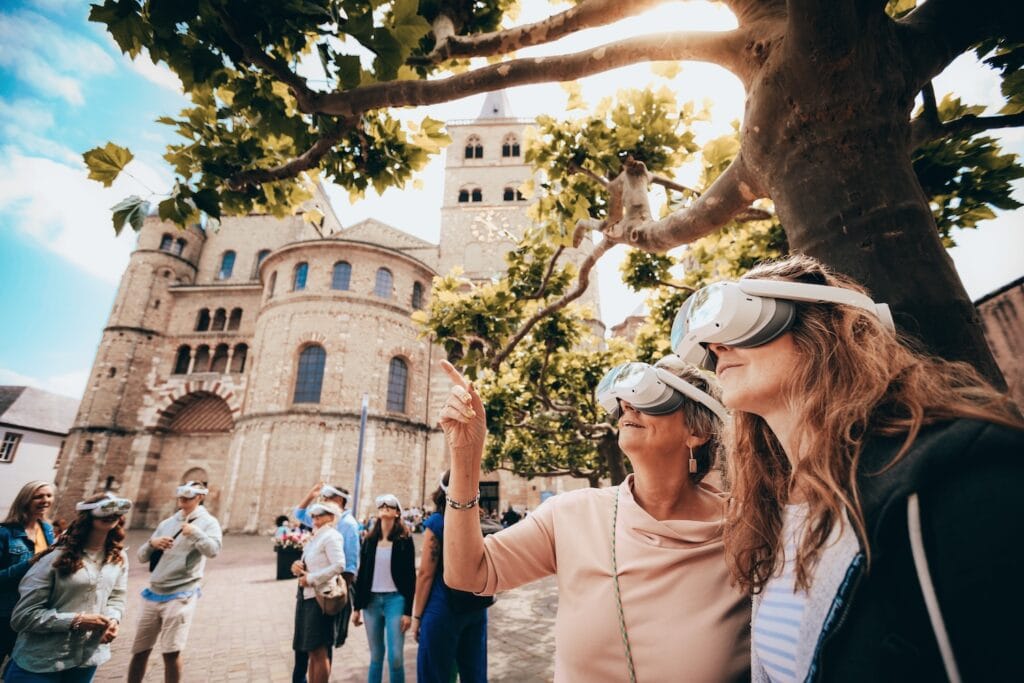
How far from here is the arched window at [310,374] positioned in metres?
21.6

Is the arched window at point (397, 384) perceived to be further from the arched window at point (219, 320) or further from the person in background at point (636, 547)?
the person in background at point (636, 547)

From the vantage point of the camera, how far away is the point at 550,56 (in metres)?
2.47

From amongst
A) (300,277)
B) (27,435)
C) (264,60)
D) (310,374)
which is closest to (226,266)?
(300,277)

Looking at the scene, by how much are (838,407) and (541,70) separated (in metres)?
2.34

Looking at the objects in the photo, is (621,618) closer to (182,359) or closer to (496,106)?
(182,359)

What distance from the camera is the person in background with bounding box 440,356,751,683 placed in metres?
1.41

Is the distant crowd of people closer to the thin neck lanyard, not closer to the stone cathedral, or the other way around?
the thin neck lanyard

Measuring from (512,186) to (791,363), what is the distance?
3560 centimetres

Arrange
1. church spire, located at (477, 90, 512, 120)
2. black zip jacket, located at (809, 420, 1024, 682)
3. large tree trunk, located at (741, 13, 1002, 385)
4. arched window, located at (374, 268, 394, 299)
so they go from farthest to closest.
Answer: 1. church spire, located at (477, 90, 512, 120)
2. arched window, located at (374, 268, 394, 299)
3. large tree trunk, located at (741, 13, 1002, 385)
4. black zip jacket, located at (809, 420, 1024, 682)

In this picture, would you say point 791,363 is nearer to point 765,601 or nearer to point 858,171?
point 765,601

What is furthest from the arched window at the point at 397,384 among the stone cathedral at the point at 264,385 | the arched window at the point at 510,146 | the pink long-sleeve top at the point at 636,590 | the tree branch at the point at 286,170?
the pink long-sleeve top at the point at 636,590

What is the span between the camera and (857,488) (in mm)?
875

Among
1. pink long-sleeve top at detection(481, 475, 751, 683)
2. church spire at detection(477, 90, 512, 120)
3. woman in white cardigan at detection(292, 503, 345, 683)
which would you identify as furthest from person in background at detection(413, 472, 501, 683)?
church spire at detection(477, 90, 512, 120)

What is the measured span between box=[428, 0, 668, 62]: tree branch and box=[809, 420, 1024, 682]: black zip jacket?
96.5 inches
